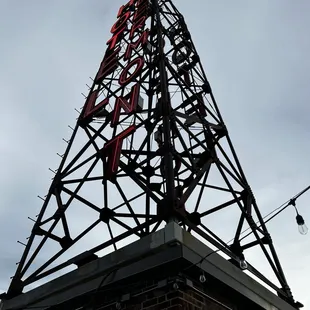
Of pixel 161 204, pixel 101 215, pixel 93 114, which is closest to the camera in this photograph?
pixel 161 204

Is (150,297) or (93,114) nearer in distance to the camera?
(150,297)

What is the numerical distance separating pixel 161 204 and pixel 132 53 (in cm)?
759

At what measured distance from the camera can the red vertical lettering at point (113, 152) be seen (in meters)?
8.09

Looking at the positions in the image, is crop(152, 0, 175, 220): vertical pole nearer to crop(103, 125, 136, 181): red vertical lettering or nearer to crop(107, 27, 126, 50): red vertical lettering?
crop(103, 125, 136, 181): red vertical lettering

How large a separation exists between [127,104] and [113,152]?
67.6 inches

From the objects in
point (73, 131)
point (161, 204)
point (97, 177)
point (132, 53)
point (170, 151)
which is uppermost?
point (132, 53)

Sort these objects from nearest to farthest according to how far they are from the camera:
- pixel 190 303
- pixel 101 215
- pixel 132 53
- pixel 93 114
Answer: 1. pixel 190 303
2. pixel 101 215
3. pixel 93 114
4. pixel 132 53

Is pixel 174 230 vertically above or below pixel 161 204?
below

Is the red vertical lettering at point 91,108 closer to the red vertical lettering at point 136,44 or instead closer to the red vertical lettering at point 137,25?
the red vertical lettering at point 136,44

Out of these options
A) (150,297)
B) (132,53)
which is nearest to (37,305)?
(150,297)

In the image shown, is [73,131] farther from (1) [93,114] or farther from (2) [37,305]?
(2) [37,305]

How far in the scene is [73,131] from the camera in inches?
428

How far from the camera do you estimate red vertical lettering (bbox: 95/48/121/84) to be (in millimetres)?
12206

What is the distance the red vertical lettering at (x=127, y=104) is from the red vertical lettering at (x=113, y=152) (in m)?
0.97
